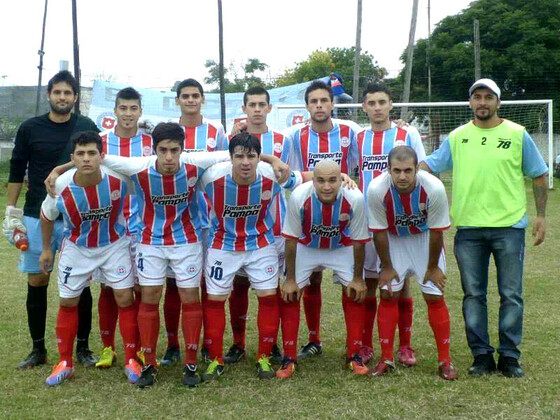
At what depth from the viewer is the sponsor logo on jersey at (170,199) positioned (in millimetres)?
4699

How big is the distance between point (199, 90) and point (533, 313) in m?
3.63

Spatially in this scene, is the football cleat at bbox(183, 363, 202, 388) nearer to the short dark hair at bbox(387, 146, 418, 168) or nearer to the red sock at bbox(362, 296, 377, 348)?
the red sock at bbox(362, 296, 377, 348)

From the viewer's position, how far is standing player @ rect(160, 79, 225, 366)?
533 centimetres

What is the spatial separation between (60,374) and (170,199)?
134cm

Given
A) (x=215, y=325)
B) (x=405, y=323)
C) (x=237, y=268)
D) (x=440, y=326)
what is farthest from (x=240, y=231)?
(x=440, y=326)

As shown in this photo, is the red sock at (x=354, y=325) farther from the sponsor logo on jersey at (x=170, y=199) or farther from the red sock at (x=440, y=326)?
the sponsor logo on jersey at (x=170, y=199)

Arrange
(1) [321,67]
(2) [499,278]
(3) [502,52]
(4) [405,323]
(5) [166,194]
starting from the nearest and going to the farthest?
(5) [166,194], (2) [499,278], (4) [405,323], (3) [502,52], (1) [321,67]

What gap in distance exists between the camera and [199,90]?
17.7 feet

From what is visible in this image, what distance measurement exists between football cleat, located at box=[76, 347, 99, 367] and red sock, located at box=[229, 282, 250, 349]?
1034 millimetres

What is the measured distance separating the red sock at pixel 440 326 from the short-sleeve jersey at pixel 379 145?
113 cm

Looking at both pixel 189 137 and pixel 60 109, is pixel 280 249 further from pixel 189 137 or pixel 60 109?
pixel 60 109

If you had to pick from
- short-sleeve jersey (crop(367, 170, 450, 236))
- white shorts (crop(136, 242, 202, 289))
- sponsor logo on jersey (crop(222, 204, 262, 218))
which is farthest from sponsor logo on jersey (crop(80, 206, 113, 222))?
short-sleeve jersey (crop(367, 170, 450, 236))

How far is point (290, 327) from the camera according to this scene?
195 inches

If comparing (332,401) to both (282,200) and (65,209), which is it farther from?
(65,209)
